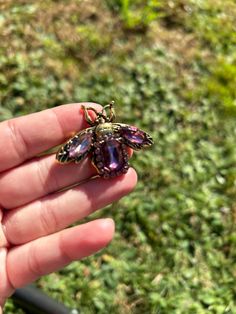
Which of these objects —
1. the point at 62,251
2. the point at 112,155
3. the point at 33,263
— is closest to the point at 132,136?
the point at 112,155

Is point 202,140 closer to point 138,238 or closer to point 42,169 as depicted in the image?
point 138,238

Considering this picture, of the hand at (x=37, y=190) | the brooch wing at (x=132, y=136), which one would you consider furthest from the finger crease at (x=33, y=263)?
the brooch wing at (x=132, y=136)

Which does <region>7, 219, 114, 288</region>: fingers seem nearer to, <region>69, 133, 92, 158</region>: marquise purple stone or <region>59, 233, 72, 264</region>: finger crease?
<region>59, 233, 72, 264</region>: finger crease

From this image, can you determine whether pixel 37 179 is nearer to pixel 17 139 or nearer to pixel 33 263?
pixel 17 139

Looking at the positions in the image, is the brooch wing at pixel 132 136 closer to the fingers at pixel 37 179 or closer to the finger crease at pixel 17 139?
the fingers at pixel 37 179

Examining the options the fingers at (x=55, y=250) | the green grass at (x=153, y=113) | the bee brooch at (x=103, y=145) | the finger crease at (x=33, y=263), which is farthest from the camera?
the green grass at (x=153, y=113)

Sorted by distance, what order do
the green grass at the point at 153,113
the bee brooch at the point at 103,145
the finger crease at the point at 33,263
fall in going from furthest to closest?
the green grass at the point at 153,113 < the bee brooch at the point at 103,145 < the finger crease at the point at 33,263

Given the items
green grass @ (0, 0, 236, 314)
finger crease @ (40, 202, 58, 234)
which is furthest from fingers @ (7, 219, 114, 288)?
green grass @ (0, 0, 236, 314)
